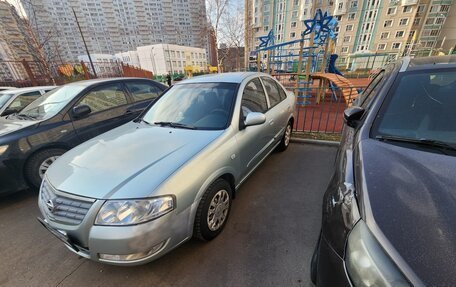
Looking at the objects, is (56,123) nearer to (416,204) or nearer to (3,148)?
(3,148)

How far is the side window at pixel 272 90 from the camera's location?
3362 mm

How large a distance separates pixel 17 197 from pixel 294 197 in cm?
437

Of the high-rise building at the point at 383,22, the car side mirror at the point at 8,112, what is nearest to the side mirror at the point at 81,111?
the car side mirror at the point at 8,112

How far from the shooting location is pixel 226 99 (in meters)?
2.57

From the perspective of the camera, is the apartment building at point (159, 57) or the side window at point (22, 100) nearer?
the side window at point (22, 100)

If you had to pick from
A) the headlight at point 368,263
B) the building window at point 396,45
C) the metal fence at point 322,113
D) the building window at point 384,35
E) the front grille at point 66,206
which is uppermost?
the building window at point 384,35

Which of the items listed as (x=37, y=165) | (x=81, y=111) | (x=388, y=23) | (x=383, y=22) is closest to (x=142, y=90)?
(x=81, y=111)

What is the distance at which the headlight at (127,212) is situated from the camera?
1521 mm

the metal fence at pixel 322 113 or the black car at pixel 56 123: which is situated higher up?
the black car at pixel 56 123

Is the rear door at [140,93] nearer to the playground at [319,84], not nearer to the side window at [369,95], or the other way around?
the side window at [369,95]

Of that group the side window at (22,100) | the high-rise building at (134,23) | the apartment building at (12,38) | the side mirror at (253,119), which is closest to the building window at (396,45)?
the high-rise building at (134,23)

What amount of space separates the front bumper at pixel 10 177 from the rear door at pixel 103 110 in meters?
0.91

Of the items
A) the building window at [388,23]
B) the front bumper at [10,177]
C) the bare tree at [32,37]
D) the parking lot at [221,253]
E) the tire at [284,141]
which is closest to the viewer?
the parking lot at [221,253]

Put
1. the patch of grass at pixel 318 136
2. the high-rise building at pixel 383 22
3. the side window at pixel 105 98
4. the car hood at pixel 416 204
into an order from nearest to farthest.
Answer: the car hood at pixel 416 204, the side window at pixel 105 98, the patch of grass at pixel 318 136, the high-rise building at pixel 383 22
